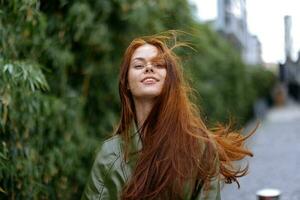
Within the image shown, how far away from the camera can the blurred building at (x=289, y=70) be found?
1082 inches

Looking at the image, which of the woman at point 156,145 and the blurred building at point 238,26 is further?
the blurred building at point 238,26

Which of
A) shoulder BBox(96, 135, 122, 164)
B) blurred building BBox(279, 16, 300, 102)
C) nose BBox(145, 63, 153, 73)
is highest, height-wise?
nose BBox(145, 63, 153, 73)

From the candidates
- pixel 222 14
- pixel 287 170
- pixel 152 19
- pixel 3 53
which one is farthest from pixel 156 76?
pixel 222 14

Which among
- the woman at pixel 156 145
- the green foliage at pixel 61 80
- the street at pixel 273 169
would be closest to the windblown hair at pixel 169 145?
the woman at pixel 156 145

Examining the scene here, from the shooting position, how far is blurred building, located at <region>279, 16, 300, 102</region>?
90.2 ft

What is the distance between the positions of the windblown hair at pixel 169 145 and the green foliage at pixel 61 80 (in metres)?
0.54

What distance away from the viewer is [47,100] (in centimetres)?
372

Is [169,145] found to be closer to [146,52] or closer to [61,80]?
[146,52]

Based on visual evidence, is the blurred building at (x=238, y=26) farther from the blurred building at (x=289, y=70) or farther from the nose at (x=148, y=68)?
the nose at (x=148, y=68)

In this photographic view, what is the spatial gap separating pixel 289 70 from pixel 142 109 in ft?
106

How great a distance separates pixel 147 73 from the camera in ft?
6.48

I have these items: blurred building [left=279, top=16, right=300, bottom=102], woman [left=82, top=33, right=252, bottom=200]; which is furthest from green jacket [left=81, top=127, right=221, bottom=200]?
blurred building [left=279, top=16, right=300, bottom=102]

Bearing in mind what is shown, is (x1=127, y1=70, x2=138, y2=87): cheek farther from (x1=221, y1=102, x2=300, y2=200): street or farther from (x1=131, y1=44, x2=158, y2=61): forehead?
(x1=221, y1=102, x2=300, y2=200): street

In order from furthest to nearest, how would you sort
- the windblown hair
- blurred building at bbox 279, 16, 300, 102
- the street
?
blurred building at bbox 279, 16, 300, 102 → the street → the windblown hair
